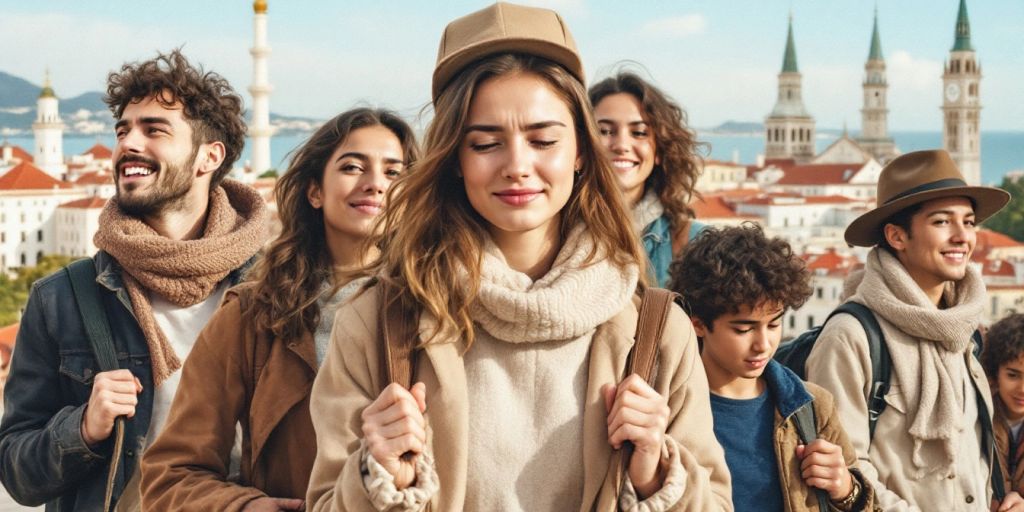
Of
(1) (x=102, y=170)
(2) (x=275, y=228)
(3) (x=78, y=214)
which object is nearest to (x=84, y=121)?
(1) (x=102, y=170)

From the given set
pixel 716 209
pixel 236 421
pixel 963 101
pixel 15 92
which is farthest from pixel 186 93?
pixel 15 92

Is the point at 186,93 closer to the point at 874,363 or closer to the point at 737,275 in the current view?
the point at 737,275

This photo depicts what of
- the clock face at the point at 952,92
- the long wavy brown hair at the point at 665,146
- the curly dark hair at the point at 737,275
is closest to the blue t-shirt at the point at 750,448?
the curly dark hair at the point at 737,275

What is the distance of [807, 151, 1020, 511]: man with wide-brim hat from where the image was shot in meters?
2.49

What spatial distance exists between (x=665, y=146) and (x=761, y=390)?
38.5 inches

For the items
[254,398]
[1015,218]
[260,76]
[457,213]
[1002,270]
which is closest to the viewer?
[457,213]

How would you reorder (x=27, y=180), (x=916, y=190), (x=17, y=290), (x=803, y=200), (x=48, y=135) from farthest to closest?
(x=48, y=135) < (x=803, y=200) < (x=27, y=180) < (x=17, y=290) < (x=916, y=190)

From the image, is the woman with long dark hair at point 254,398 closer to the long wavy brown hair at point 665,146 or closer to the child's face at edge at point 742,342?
the child's face at edge at point 742,342

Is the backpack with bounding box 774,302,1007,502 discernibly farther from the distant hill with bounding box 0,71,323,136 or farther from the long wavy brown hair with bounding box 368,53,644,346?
the distant hill with bounding box 0,71,323,136

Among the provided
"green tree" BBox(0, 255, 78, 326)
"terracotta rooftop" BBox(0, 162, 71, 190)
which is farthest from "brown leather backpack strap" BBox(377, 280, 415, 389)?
"terracotta rooftop" BBox(0, 162, 71, 190)

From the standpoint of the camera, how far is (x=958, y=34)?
83562mm

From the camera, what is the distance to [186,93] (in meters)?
2.60

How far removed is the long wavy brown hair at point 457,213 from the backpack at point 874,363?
0.94 metres

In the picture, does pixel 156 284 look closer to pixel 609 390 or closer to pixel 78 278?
pixel 78 278
